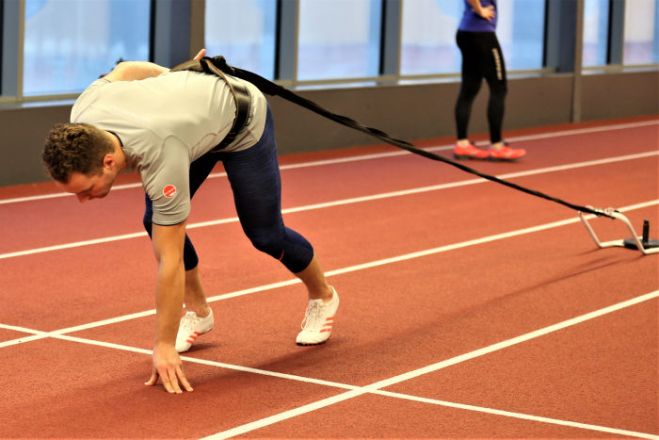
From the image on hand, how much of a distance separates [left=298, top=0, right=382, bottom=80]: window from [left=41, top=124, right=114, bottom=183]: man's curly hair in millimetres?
8810

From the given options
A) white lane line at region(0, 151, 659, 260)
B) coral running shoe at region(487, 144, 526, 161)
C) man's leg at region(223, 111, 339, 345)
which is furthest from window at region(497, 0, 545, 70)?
man's leg at region(223, 111, 339, 345)

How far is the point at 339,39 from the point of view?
1345 centimetres

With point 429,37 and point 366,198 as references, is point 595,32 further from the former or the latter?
point 366,198

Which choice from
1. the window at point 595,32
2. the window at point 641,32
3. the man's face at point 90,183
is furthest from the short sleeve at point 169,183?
the window at point 641,32

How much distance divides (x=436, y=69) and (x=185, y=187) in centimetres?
1050

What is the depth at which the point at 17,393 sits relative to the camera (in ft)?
16.0

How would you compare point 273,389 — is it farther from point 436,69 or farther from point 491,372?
point 436,69

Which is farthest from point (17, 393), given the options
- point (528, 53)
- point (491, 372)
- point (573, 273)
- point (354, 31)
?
point (528, 53)

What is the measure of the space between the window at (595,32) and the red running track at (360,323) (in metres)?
7.21

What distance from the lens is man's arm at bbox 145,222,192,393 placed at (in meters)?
4.50

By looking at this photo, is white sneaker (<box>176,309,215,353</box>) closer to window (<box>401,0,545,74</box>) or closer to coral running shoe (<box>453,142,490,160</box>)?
coral running shoe (<box>453,142,490,160</box>)

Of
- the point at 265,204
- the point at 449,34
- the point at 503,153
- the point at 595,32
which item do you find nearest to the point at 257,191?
the point at 265,204

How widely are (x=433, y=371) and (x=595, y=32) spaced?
501 inches

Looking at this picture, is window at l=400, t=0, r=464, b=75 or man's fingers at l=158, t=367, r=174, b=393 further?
window at l=400, t=0, r=464, b=75
